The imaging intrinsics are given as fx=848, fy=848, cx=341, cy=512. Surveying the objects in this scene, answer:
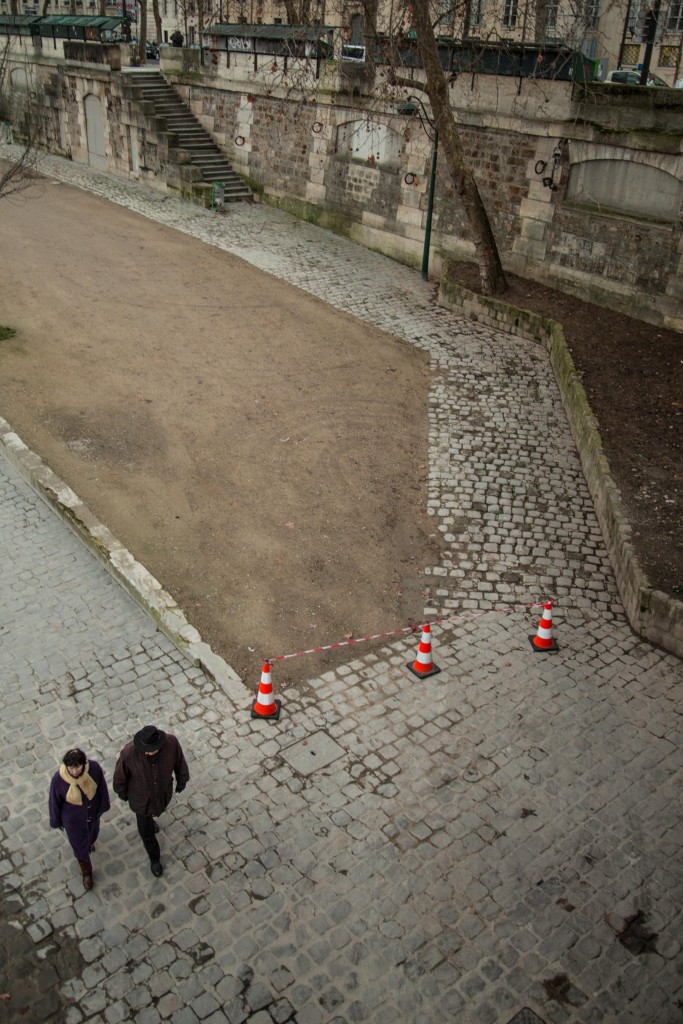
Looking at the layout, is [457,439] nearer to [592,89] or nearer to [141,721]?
[141,721]

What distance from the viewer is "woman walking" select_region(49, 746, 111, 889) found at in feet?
19.3

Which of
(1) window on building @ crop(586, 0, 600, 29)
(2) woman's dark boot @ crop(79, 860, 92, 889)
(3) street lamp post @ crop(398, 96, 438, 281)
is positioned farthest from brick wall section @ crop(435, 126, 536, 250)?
(2) woman's dark boot @ crop(79, 860, 92, 889)

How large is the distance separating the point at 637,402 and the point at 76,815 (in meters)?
10.6

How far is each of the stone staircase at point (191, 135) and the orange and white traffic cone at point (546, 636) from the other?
1964 centimetres

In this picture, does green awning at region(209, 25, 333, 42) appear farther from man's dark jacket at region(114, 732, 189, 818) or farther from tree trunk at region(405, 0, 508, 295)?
man's dark jacket at region(114, 732, 189, 818)

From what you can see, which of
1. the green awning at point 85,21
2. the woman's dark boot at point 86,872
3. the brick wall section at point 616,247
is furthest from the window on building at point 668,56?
the woman's dark boot at point 86,872

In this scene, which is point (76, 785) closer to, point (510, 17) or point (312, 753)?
point (312, 753)

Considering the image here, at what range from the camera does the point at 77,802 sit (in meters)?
5.89

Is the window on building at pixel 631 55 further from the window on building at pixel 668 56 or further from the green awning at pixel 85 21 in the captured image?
the green awning at pixel 85 21

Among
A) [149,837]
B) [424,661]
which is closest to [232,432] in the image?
[424,661]

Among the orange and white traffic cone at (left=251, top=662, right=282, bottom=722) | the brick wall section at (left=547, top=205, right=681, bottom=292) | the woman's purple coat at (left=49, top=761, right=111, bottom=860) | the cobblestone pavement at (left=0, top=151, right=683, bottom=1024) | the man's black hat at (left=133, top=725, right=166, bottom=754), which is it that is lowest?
the cobblestone pavement at (left=0, top=151, right=683, bottom=1024)

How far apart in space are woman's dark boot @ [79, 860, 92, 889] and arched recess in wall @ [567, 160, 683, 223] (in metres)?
14.4

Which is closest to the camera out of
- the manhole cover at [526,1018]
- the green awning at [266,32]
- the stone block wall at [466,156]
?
the manhole cover at [526,1018]

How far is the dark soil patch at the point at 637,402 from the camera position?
32.8 feet
